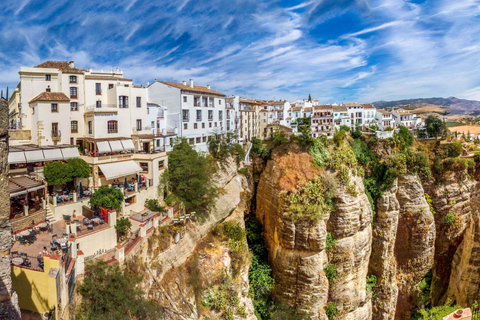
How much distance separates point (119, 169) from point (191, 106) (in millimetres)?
11828

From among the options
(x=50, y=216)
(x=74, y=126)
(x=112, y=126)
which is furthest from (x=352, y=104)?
(x=50, y=216)

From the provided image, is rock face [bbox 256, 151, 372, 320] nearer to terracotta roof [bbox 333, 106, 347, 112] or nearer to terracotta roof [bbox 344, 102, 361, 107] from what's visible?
terracotta roof [bbox 333, 106, 347, 112]

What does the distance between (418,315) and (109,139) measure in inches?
1439

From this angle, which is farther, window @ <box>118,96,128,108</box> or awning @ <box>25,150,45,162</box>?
window @ <box>118,96,128,108</box>

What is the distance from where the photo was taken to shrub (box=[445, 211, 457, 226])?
32.0 m

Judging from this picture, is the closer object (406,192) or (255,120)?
(406,192)

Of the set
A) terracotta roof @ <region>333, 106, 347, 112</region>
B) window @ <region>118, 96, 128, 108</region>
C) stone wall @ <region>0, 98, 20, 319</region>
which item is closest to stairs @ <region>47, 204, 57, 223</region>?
window @ <region>118, 96, 128, 108</region>

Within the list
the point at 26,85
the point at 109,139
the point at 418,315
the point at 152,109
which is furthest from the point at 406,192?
the point at 26,85

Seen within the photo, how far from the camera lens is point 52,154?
75.2 feet

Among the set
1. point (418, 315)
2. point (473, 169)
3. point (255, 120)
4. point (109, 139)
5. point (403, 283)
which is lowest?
point (418, 315)

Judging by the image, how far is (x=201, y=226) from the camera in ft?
73.4

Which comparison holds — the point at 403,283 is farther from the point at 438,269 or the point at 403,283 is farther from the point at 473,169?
the point at 473,169

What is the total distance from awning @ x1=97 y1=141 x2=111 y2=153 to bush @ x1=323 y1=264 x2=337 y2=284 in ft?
71.2

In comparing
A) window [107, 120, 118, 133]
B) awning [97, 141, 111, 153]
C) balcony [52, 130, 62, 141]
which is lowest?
awning [97, 141, 111, 153]
